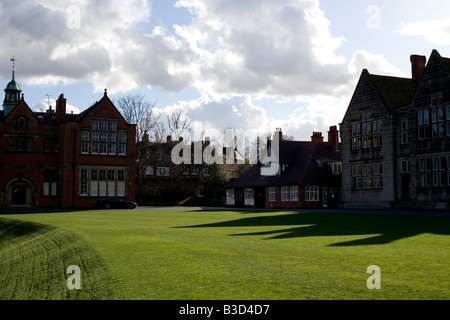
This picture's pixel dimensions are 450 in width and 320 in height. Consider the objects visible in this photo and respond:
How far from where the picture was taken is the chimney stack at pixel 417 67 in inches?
1869

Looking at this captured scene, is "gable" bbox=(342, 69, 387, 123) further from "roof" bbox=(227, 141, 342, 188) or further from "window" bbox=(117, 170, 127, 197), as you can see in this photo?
"window" bbox=(117, 170, 127, 197)

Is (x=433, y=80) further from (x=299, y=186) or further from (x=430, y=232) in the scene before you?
(x=430, y=232)

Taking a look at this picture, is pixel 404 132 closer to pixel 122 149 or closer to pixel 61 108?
pixel 122 149

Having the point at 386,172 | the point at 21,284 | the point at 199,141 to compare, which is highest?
the point at 199,141

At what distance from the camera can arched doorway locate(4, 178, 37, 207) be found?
59.1 meters

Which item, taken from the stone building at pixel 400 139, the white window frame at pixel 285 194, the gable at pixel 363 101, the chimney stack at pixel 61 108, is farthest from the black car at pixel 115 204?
the gable at pixel 363 101

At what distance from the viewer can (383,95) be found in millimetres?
48750

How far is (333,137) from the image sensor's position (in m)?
63.1

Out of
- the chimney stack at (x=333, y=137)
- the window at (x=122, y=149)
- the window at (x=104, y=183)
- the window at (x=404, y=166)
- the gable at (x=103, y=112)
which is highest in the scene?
the gable at (x=103, y=112)

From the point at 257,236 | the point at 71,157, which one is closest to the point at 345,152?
the point at 71,157

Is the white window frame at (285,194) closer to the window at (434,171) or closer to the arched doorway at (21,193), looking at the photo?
the window at (434,171)

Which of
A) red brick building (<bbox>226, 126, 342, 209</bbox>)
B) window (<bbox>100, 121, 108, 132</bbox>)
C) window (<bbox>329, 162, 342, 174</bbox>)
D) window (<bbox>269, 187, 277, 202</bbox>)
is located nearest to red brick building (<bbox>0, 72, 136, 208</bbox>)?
window (<bbox>100, 121, 108, 132</bbox>)

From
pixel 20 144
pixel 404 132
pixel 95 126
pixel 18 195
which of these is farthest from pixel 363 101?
pixel 18 195
